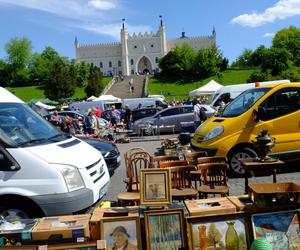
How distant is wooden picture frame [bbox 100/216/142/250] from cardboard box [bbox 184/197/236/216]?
0.58m

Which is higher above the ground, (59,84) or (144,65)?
(144,65)

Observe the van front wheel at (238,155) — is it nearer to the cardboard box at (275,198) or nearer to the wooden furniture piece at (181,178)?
the wooden furniture piece at (181,178)

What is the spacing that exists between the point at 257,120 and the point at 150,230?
6.09 metres

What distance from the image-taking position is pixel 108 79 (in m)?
107

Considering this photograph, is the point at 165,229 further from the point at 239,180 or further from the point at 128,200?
the point at 239,180

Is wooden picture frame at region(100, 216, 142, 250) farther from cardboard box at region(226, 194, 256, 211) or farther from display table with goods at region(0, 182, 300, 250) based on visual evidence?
cardboard box at region(226, 194, 256, 211)

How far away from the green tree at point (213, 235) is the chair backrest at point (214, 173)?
2726 mm

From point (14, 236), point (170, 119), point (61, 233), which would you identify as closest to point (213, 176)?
point (61, 233)

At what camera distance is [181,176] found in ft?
22.7

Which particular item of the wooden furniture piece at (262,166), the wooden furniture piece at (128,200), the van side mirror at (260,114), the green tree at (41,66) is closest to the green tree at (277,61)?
the green tree at (41,66)

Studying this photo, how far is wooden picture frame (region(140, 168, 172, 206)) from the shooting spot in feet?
15.2

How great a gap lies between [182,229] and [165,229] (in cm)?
17

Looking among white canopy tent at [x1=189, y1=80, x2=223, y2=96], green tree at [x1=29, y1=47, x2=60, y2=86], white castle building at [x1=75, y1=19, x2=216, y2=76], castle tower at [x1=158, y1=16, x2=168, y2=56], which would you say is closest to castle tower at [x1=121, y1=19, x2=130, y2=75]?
white castle building at [x1=75, y1=19, x2=216, y2=76]

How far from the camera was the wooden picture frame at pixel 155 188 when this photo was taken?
4637mm
